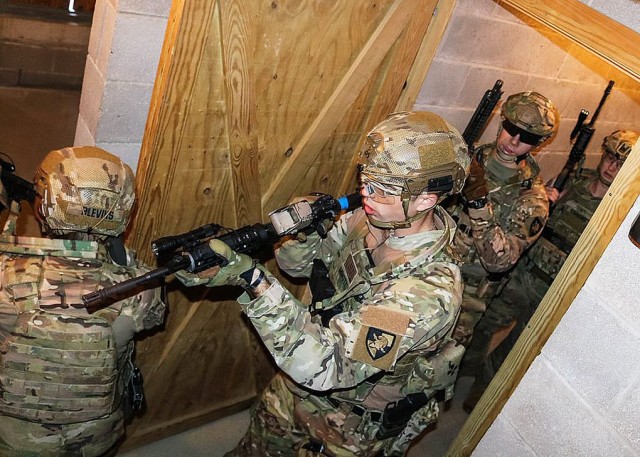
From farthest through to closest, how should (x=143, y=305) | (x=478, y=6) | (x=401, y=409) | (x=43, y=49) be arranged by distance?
(x=43, y=49) < (x=478, y=6) < (x=401, y=409) < (x=143, y=305)

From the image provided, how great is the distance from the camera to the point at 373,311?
7.13ft

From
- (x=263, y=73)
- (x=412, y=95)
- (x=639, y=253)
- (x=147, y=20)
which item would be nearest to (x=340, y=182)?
(x=412, y=95)

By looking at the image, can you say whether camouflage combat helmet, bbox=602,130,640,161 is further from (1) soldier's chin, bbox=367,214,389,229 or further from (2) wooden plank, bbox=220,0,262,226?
(2) wooden plank, bbox=220,0,262,226

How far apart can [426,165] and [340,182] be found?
4.36 ft

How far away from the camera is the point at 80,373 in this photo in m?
2.11

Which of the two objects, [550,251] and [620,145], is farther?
[550,251]

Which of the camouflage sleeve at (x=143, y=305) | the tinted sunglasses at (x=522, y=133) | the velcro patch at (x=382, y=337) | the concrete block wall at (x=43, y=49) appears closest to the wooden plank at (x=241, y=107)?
the camouflage sleeve at (x=143, y=305)

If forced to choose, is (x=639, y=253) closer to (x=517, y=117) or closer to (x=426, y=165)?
(x=426, y=165)

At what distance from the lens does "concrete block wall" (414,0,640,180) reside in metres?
3.54

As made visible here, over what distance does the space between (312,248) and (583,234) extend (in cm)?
127

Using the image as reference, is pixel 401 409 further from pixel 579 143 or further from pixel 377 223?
pixel 579 143

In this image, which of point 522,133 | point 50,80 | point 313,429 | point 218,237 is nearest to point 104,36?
point 218,237

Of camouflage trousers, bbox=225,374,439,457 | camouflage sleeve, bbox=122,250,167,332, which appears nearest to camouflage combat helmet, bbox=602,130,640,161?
camouflage trousers, bbox=225,374,439,457

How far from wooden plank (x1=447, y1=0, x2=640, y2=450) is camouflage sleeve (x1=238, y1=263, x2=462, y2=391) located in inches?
17.6
